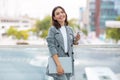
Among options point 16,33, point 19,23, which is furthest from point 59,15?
point 19,23

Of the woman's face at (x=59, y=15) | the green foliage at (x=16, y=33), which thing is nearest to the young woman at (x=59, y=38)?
the woman's face at (x=59, y=15)

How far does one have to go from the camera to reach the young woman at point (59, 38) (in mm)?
1466

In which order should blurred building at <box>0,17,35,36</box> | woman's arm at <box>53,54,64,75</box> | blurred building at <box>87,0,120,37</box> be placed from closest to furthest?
woman's arm at <box>53,54,64,75</box> < blurred building at <box>0,17,35,36</box> < blurred building at <box>87,0,120,37</box>

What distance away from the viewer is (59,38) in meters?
1.46

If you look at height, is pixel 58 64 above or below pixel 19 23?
above

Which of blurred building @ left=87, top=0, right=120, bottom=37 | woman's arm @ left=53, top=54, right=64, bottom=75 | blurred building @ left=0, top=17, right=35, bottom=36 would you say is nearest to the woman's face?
woman's arm @ left=53, top=54, right=64, bottom=75

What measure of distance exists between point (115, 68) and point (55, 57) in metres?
0.86

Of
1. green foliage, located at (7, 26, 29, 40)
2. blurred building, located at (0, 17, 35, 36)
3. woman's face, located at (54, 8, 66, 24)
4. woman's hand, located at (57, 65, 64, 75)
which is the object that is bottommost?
green foliage, located at (7, 26, 29, 40)

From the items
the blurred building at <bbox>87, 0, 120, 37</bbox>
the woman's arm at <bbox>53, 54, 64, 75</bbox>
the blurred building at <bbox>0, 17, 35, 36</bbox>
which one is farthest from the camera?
the blurred building at <bbox>87, 0, 120, 37</bbox>

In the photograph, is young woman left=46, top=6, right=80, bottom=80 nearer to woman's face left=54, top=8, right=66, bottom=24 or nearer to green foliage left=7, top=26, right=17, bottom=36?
woman's face left=54, top=8, right=66, bottom=24

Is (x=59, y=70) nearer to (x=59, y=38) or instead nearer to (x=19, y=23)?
(x=59, y=38)

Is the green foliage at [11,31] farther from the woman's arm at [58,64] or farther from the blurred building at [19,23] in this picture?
the woman's arm at [58,64]

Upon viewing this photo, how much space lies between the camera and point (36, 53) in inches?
93.9

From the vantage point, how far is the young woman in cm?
147
